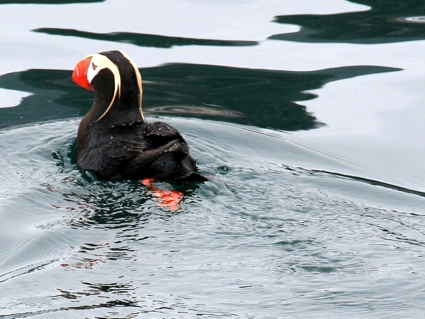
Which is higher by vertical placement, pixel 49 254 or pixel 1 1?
pixel 1 1

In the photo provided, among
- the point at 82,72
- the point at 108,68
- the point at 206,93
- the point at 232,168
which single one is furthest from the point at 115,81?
the point at 206,93

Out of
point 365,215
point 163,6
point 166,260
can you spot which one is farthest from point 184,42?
point 166,260

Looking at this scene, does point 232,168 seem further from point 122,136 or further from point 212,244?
point 212,244

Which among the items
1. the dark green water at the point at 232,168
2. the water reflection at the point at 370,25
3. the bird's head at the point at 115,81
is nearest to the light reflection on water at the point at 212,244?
the dark green water at the point at 232,168

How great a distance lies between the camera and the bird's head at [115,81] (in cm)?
682

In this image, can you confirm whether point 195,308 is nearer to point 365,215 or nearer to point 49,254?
point 49,254

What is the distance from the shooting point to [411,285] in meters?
4.75

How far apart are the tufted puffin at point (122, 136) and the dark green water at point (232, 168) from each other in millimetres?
129

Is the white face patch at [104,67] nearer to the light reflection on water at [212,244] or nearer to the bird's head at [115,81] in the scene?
the bird's head at [115,81]

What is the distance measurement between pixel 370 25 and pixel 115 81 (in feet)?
13.7

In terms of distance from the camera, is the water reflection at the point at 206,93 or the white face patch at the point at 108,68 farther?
the water reflection at the point at 206,93

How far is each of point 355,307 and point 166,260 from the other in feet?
3.89

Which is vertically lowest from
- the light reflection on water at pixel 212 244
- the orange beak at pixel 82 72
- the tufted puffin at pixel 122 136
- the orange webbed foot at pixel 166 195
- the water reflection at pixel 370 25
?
the light reflection on water at pixel 212 244

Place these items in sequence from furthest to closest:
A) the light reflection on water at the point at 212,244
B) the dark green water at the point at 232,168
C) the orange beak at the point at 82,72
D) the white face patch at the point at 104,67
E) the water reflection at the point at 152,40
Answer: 1. the water reflection at the point at 152,40
2. the orange beak at the point at 82,72
3. the white face patch at the point at 104,67
4. the dark green water at the point at 232,168
5. the light reflection on water at the point at 212,244
